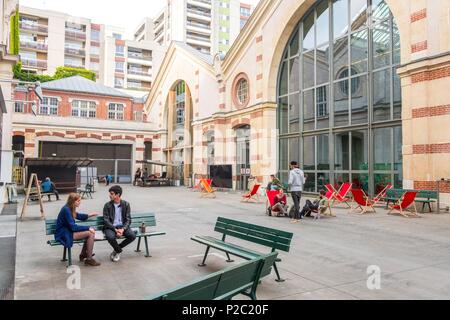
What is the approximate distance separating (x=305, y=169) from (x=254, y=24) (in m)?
9.95

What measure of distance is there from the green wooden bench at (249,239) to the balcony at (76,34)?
6894 centimetres

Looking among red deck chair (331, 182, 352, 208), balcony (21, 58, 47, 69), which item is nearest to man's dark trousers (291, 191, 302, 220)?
red deck chair (331, 182, 352, 208)

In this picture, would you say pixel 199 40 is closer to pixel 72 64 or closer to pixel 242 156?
pixel 72 64

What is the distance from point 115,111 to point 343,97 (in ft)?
95.0

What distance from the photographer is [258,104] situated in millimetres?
21281

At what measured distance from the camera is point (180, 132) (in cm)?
3375

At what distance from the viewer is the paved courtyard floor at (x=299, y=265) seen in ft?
15.2

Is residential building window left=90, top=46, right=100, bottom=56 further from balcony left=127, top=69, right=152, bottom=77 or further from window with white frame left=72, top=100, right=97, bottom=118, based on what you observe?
window with white frame left=72, top=100, right=97, bottom=118

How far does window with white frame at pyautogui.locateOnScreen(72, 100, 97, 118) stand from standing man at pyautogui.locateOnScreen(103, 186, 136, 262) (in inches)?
1326

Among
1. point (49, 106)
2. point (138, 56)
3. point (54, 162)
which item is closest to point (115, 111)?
point (49, 106)

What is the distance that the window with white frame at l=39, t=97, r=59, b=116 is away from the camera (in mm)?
35688

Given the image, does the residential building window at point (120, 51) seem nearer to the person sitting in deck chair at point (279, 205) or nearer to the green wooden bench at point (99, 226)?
the person sitting in deck chair at point (279, 205)

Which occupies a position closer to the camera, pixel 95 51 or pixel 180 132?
pixel 180 132
